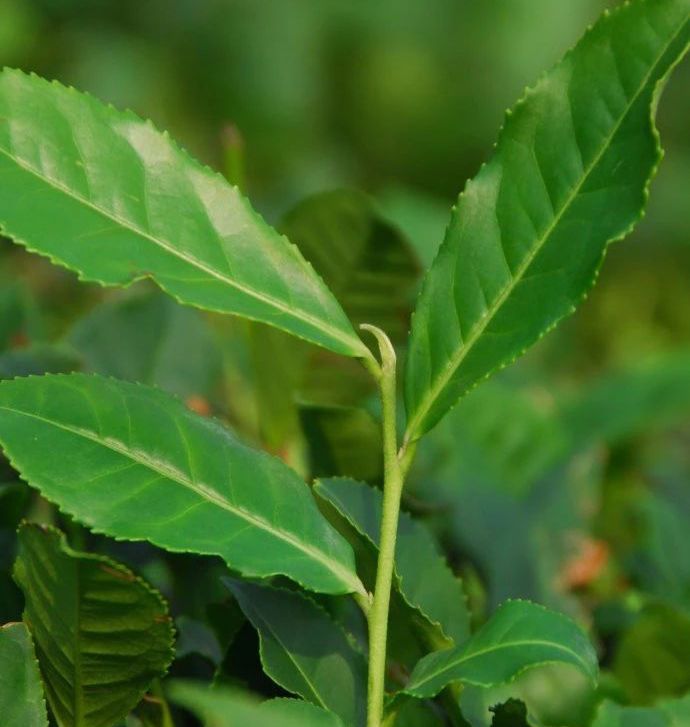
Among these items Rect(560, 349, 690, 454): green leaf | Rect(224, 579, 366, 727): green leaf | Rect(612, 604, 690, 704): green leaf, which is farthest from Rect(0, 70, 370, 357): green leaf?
Rect(560, 349, 690, 454): green leaf

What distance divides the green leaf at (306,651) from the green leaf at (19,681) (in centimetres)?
10

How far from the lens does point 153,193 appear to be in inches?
27.4

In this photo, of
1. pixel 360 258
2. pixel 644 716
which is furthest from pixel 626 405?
pixel 644 716

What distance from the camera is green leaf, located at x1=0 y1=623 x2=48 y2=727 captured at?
0.64 metres

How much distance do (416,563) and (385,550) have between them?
11 cm

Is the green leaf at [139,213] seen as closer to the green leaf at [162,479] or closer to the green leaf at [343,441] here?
the green leaf at [162,479]

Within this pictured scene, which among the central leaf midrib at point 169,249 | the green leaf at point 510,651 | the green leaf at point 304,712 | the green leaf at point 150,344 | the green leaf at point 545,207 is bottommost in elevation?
the green leaf at point 150,344

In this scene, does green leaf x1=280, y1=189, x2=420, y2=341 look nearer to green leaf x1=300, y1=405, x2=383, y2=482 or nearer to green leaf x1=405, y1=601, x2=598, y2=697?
green leaf x1=300, y1=405, x2=383, y2=482

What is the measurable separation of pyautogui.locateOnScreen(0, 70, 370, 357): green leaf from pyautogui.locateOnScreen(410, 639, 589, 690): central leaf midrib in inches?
6.4

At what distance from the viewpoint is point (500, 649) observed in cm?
62

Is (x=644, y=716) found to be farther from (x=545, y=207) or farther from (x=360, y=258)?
Answer: (x=360, y=258)

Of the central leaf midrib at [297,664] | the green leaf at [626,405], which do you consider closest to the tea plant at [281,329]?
the central leaf midrib at [297,664]

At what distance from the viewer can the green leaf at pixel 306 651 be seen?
2.22 ft

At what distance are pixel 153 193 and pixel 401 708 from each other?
0.29 metres
